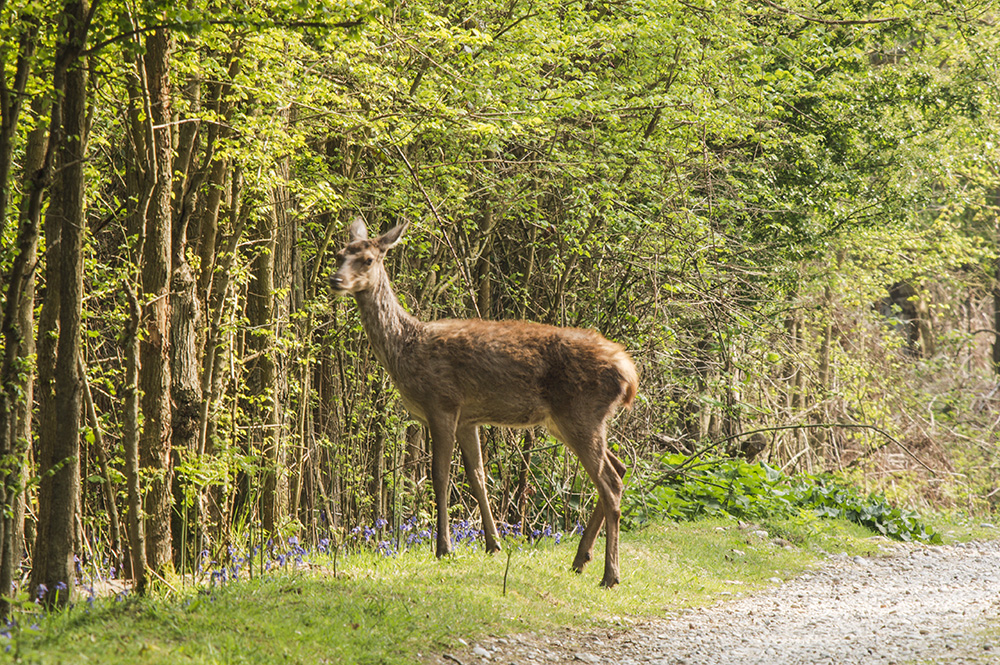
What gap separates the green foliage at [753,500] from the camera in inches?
426

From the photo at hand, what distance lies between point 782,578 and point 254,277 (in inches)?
213

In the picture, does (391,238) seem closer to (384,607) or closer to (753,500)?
(384,607)

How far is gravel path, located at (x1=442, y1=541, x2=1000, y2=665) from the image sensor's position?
5.39 metres

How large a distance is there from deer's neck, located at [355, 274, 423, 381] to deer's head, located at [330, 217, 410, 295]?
0.32 ft

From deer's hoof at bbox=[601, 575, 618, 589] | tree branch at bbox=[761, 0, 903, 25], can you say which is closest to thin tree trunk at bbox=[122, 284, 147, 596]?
deer's hoof at bbox=[601, 575, 618, 589]

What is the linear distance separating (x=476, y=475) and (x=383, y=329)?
1.42 m

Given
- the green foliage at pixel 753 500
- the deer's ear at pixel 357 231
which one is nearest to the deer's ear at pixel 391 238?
the deer's ear at pixel 357 231

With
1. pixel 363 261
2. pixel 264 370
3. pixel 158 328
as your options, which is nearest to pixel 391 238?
pixel 363 261

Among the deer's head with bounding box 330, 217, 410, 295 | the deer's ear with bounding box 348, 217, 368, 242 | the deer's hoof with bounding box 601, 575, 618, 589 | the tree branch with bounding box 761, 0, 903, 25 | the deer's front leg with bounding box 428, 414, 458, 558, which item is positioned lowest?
the deer's hoof with bounding box 601, 575, 618, 589

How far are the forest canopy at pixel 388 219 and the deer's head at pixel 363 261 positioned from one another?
468 millimetres

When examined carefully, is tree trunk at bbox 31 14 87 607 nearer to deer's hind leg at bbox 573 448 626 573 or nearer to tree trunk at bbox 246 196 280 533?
tree trunk at bbox 246 196 280 533

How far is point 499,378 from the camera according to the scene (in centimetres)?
729

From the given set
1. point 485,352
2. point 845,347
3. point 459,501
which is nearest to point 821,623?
point 485,352

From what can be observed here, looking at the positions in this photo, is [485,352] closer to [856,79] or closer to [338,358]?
[338,358]
